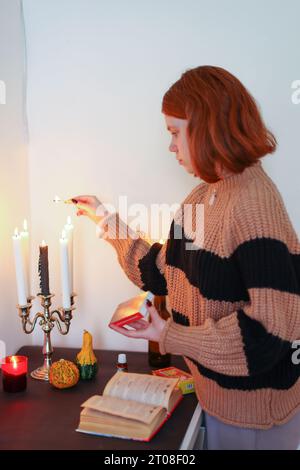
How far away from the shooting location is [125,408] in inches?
41.4

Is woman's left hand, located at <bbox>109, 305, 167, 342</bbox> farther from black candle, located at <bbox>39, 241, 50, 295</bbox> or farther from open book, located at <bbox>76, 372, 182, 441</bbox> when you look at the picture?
black candle, located at <bbox>39, 241, 50, 295</bbox>

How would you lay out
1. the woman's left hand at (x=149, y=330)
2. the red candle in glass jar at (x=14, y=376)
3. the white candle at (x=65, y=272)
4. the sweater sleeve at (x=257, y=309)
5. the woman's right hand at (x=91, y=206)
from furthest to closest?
the woman's right hand at (x=91, y=206) < the white candle at (x=65, y=272) < the red candle in glass jar at (x=14, y=376) < the woman's left hand at (x=149, y=330) < the sweater sleeve at (x=257, y=309)

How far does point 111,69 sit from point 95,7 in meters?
0.17

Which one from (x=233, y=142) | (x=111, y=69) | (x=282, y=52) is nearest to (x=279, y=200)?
(x=233, y=142)

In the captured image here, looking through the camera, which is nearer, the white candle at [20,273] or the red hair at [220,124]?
the red hair at [220,124]

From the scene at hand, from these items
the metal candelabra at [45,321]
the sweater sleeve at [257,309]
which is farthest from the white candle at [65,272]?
the sweater sleeve at [257,309]

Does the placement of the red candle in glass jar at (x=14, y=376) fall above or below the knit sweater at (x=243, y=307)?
below

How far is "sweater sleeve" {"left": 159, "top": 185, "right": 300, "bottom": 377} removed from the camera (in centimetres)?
96

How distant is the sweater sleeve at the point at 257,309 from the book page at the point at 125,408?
139mm

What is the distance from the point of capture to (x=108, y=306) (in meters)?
1.58

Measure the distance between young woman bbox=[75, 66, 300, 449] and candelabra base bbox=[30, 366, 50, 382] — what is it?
1.13 ft

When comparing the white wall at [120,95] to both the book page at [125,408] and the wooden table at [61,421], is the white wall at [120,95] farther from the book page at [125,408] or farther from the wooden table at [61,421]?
the book page at [125,408]

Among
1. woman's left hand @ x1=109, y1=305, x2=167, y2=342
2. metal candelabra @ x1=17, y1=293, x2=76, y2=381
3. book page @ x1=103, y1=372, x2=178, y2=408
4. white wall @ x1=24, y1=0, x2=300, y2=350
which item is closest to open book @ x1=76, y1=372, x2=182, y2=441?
book page @ x1=103, y1=372, x2=178, y2=408

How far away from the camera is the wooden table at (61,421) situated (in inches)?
39.9
